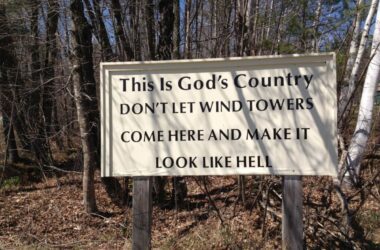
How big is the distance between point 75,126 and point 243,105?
32.6ft

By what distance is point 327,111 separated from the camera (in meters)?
3.60

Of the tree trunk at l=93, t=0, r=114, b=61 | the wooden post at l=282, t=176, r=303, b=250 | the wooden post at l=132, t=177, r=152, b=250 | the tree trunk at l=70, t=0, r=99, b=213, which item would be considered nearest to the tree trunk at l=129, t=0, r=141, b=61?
the tree trunk at l=93, t=0, r=114, b=61

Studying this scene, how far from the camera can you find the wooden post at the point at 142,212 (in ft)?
12.9

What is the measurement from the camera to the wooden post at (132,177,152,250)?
3932 mm

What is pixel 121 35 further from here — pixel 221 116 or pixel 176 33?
pixel 221 116

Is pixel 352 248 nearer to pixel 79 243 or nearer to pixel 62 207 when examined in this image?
pixel 79 243

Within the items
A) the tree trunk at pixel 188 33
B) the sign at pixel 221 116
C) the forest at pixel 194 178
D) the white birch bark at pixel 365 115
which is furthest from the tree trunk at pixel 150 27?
the sign at pixel 221 116

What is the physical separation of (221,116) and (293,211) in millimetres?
958

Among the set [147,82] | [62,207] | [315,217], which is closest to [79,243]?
[62,207]

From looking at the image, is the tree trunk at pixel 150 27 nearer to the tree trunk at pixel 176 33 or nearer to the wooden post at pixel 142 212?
the tree trunk at pixel 176 33

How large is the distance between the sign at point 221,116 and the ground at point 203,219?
7.59 ft

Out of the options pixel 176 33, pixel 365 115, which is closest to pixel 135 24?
pixel 176 33

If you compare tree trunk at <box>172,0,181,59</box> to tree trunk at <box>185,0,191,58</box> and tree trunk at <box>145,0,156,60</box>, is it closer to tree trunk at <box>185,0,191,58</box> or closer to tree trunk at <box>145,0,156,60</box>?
tree trunk at <box>185,0,191,58</box>

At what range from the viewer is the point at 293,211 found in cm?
370
